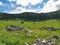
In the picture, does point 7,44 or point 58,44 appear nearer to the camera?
point 7,44

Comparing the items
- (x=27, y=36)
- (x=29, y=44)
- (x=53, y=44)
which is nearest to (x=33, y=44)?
(x=29, y=44)

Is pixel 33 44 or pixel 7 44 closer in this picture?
pixel 7 44

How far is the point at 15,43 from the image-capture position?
115062 millimetres

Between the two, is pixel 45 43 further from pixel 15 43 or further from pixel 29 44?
pixel 15 43

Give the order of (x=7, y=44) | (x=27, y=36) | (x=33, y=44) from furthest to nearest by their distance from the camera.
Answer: (x=27, y=36) < (x=33, y=44) < (x=7, y=44)

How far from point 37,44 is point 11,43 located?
164 feet

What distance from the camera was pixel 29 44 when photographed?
6344 inches

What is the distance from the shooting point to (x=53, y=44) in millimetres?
161875

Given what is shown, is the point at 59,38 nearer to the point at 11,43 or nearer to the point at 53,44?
the point at 53,44

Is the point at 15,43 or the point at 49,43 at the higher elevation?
the point at 15,43

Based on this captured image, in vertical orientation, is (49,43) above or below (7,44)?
below

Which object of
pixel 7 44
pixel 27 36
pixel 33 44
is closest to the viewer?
pixel 7 44

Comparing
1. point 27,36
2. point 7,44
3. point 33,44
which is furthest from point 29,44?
point 7,44

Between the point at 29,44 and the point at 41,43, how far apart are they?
9.28 m
